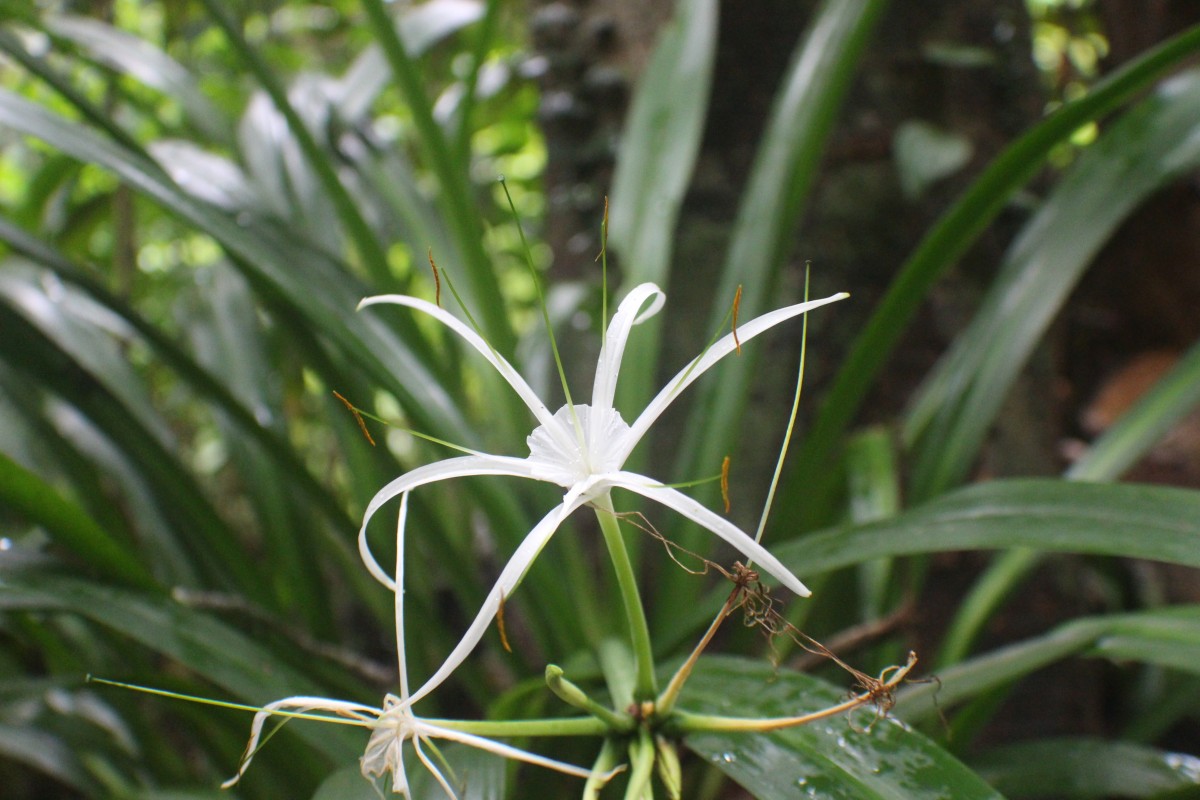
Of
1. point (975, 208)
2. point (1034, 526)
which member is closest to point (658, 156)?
point (975, 208)

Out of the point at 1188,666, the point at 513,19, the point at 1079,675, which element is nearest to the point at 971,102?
the point at 1079,675

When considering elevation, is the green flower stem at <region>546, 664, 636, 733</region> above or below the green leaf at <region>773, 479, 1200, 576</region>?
below

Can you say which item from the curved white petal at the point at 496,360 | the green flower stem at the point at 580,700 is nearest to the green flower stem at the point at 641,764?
the green flower stem at the point at 580,700

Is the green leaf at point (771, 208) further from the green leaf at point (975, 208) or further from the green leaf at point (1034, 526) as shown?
the green leaf at point (1034, 526)

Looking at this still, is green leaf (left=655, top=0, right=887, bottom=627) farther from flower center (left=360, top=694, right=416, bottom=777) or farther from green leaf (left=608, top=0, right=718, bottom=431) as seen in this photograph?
flower center (left=360, top=694, right=416, bottom=777)

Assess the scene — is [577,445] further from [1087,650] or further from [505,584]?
[1087,650]

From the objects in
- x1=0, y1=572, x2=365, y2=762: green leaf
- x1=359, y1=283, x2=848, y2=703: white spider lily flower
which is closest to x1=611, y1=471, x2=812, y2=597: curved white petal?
x1=359, y1=283, x2=848, y2=703: white spider lily flower
